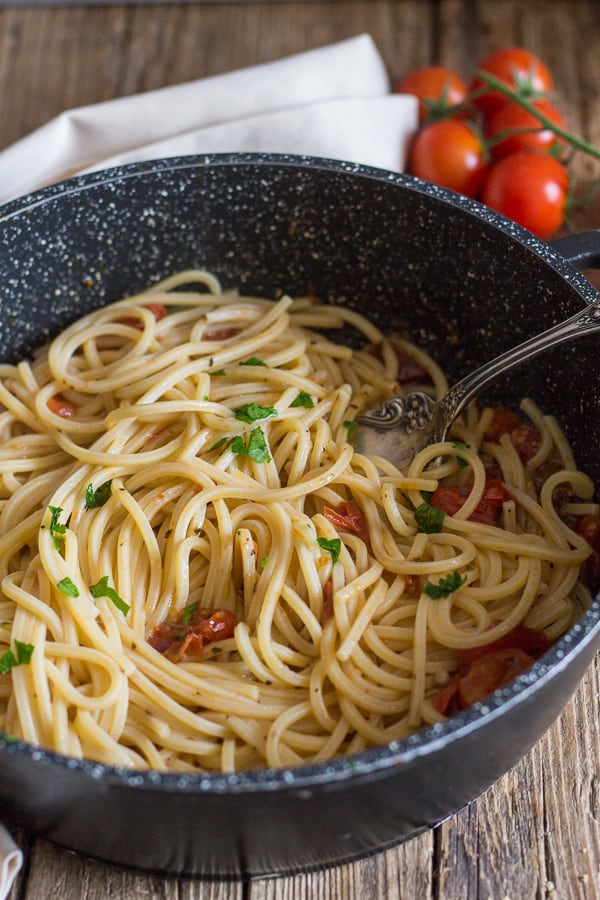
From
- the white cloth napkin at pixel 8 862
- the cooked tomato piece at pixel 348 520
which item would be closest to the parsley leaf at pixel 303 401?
the cooked tomato piece at pixel 348 520

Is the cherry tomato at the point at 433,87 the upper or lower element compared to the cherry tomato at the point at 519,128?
upper

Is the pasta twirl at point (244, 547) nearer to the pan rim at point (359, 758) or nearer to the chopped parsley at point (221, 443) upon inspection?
the chopped parsley at point (221, 443)

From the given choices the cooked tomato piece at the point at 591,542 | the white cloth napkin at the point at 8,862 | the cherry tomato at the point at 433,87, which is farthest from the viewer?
the cherry tomato at the point at 433,87

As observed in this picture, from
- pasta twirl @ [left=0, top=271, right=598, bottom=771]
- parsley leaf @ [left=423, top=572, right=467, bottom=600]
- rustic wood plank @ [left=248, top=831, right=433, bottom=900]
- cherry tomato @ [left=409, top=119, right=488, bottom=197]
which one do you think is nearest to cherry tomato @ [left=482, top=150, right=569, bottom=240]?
cherry tomato @ [left=409, top=119, right=488, bottom=197]

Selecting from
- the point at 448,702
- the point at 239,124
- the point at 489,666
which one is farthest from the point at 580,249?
the point at 239,124

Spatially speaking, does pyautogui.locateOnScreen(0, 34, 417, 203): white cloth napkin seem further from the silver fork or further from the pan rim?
the pan rim

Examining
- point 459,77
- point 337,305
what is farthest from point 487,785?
point 459,77

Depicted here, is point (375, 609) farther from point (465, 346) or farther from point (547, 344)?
point (465, 346)
